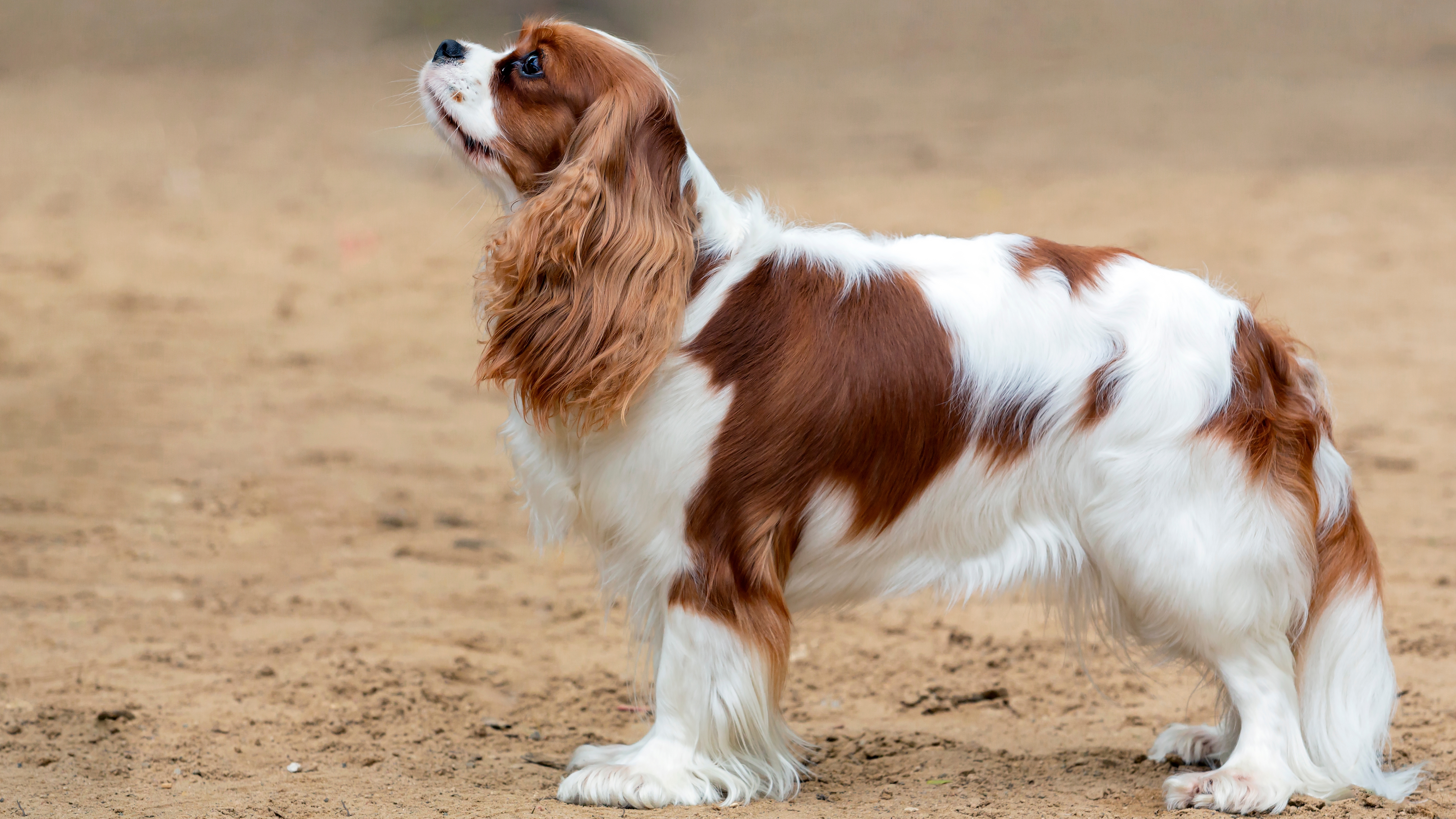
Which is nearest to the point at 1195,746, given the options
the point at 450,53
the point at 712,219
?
the point at 712,219

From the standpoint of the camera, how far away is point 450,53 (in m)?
3.56

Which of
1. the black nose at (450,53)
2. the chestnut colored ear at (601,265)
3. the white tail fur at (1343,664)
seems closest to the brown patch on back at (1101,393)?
the white tail fur at (1343,664)

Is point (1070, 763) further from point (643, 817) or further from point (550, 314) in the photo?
point (550, 314)

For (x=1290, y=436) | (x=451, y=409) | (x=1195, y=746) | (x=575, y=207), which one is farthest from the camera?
(x=451, y=409)

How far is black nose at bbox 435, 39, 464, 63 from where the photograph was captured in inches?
139

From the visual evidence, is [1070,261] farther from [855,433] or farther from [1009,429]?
[855,433]

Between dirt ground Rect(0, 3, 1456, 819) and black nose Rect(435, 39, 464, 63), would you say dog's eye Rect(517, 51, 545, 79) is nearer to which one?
black nose Rect(435, 39, 464, 63)

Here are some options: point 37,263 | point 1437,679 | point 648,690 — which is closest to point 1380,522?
point 1437,679

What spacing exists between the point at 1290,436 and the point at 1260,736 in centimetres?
74

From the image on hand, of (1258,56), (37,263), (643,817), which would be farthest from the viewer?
(1258,56)

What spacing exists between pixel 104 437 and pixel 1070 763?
513cm

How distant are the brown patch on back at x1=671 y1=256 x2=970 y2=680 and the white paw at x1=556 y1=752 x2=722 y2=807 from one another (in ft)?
1.21

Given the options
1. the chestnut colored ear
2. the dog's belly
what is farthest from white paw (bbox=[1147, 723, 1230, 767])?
the chestnut colored ear

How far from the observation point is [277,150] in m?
13.0
